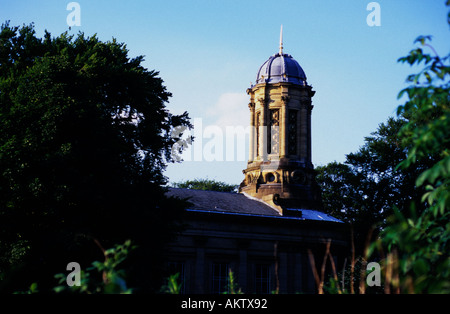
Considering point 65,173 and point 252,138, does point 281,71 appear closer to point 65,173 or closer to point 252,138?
point 252,138

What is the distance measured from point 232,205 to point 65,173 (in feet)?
84.6

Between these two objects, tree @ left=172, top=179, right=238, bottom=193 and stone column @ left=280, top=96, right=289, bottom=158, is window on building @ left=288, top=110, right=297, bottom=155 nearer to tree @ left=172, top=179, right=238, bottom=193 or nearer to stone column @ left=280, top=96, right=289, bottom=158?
stone column @ left=280, top=96, right=289, bottom=158

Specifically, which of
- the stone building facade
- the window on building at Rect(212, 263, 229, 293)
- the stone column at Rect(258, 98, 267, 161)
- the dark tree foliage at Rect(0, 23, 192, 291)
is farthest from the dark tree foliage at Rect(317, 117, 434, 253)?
the dark tree foliage at Rect(0, 23, 192, 291)

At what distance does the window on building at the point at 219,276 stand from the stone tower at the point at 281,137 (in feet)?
24.8

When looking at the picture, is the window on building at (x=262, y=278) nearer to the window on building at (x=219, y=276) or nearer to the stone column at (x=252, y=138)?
the window on building at (x=219, y=276)

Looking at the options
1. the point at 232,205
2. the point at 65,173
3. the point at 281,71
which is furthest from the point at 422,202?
the point at 281,71

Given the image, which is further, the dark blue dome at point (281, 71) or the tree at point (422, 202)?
the dark blue dome at point (281, 71)

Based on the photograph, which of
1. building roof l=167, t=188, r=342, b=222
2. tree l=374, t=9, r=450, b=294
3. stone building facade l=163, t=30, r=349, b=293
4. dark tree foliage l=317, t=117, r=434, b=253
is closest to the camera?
tree l=374, t=9, r=450, b=294

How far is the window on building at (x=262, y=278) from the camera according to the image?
46750mm

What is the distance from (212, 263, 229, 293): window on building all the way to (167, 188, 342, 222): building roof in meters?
4.28

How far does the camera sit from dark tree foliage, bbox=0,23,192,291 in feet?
76.6

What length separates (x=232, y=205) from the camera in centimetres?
4850

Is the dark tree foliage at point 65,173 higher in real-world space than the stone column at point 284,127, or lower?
lower

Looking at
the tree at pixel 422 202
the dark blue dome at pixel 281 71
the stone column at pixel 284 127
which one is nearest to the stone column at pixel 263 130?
the stone column at pixel 284 127
